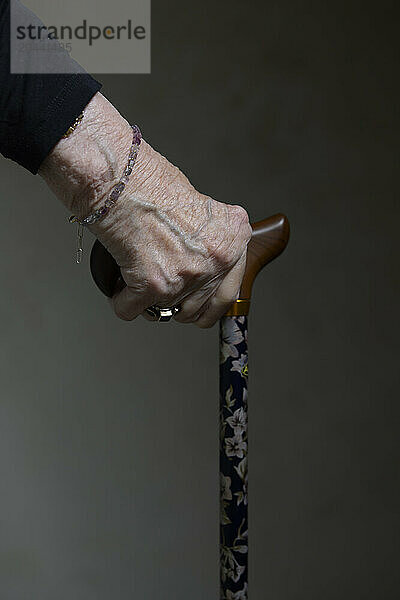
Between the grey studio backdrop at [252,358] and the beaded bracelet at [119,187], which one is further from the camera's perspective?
the grey studio backdrop at [252,358]

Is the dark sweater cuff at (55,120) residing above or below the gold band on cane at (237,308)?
above

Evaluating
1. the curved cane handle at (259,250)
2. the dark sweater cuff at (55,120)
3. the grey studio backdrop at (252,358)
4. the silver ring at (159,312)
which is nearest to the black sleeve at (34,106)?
the dark sweater cuff at (55,120)

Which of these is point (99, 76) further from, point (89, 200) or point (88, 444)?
Answer: point (89, 200)

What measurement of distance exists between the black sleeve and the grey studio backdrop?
1.23m

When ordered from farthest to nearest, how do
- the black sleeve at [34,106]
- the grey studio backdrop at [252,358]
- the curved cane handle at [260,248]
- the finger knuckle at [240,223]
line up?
the grey studio backdrop at [252,358], the curved cane handle at [260,248], the finger knuckle at [240,223], the black sleeve at [34,106]

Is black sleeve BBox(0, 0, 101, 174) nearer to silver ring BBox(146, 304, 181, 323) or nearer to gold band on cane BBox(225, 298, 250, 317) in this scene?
silver ring BBox(146, 304, 181, 323)

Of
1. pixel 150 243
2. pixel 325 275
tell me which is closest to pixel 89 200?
pixel 150 243

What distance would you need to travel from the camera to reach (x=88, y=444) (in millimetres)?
1982

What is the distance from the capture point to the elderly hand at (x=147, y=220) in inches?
28.6

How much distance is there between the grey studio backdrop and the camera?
74.8 inches

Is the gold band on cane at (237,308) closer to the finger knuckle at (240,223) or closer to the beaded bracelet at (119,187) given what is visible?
the finger knuckle at (240,223)

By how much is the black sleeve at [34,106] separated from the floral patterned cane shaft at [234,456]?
39cm

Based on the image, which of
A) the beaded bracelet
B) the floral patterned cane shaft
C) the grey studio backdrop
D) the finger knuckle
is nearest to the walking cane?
the floral patterned cane shaft

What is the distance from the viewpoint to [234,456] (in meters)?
0.99
